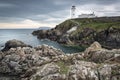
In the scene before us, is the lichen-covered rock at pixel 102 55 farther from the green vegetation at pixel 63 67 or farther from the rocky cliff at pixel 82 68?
the green vegetation at pixel 63 67

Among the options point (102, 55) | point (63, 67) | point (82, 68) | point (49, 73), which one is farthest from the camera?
point (102, 55)

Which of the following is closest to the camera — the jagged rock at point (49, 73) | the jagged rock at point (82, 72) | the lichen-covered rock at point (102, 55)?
the jagged rock at point (82, 72)

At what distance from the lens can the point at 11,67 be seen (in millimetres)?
76062

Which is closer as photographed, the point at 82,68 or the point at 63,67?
the point at 82,68

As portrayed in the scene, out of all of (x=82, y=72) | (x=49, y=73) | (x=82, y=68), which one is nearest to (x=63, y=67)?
(x=49, y=73)

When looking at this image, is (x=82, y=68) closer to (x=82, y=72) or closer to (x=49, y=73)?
(x=82, y=72)

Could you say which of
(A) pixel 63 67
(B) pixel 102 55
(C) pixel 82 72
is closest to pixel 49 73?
(A) pixel 63 67

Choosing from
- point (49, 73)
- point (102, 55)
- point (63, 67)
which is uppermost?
point (102, 55)

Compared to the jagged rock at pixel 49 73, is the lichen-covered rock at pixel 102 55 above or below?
above

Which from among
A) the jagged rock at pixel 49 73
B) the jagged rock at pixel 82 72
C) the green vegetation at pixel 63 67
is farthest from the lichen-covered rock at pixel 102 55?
the jagged rock at pixel 49 73

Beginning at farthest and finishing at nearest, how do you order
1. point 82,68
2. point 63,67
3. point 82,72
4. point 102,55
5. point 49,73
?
point 102,55 → point 63,67 → point 49,73 → point 82,68 → point 82,72

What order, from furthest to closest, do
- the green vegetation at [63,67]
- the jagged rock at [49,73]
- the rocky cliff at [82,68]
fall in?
1. the green vegetation at [63,67]
2. the jagged rock at [49,73]
3. the rocky cliff at [82,68]

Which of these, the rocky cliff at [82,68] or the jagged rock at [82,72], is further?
the rocky cliff at [82,68]

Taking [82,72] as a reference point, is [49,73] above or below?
below
